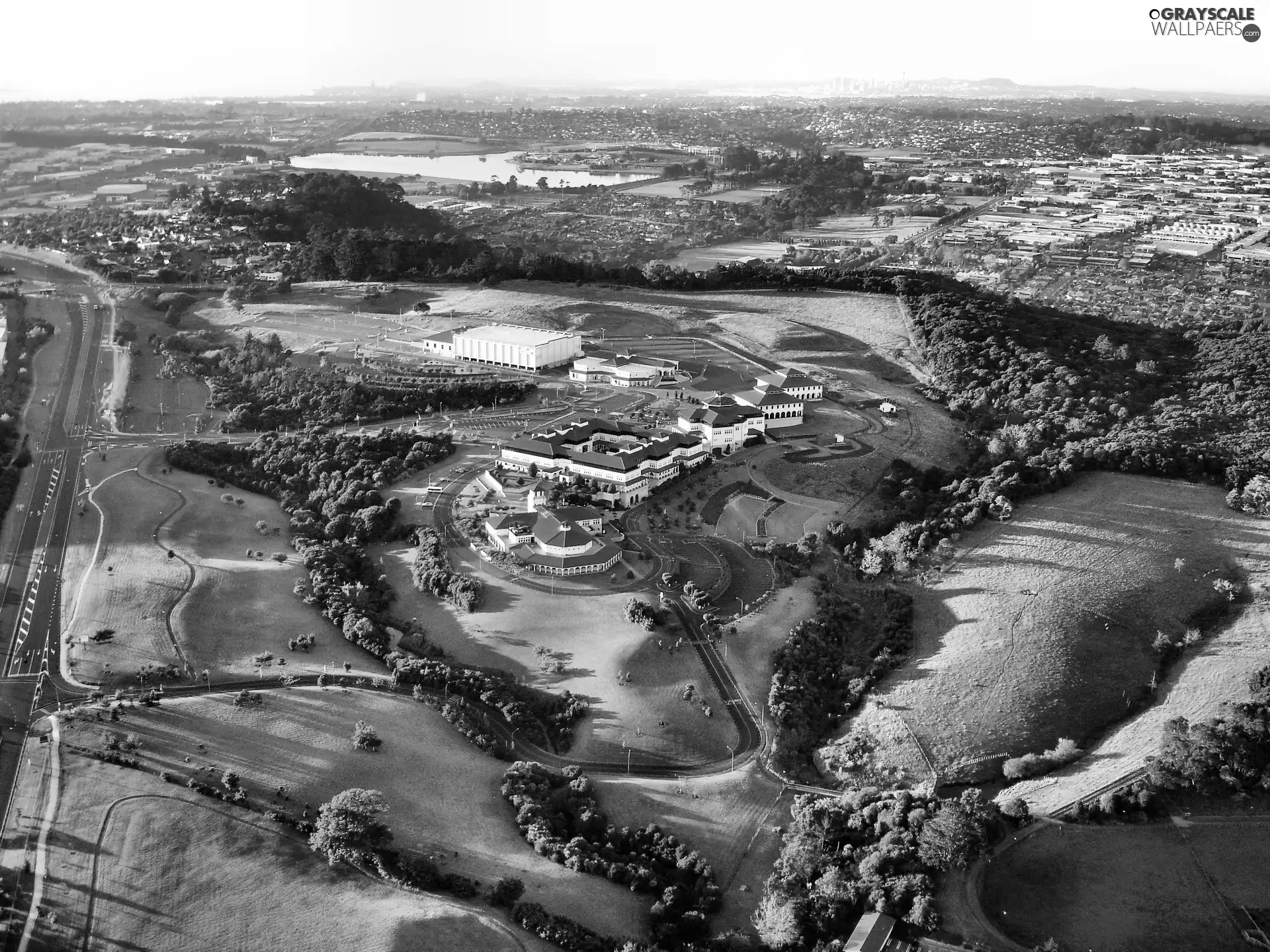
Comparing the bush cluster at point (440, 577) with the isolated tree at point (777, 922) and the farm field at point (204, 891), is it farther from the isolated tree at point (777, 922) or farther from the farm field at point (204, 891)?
the isolated tree at point (777, 922)

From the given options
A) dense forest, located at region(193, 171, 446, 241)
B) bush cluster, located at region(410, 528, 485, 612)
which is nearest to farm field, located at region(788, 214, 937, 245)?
dense forest, located at region(193, 171, 446, 241)

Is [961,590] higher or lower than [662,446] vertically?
lower

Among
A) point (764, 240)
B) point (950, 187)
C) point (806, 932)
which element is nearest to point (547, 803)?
point (806, 932)

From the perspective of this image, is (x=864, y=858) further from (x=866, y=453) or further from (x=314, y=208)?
(x=314, y=208)

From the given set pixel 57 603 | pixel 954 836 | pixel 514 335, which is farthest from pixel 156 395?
pixel 954 836

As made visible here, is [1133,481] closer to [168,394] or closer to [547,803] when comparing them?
[547,803]

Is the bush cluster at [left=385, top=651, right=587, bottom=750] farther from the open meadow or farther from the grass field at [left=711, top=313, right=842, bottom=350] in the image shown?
the grass field at [left=711, top=313, right=842, bottom=350]
